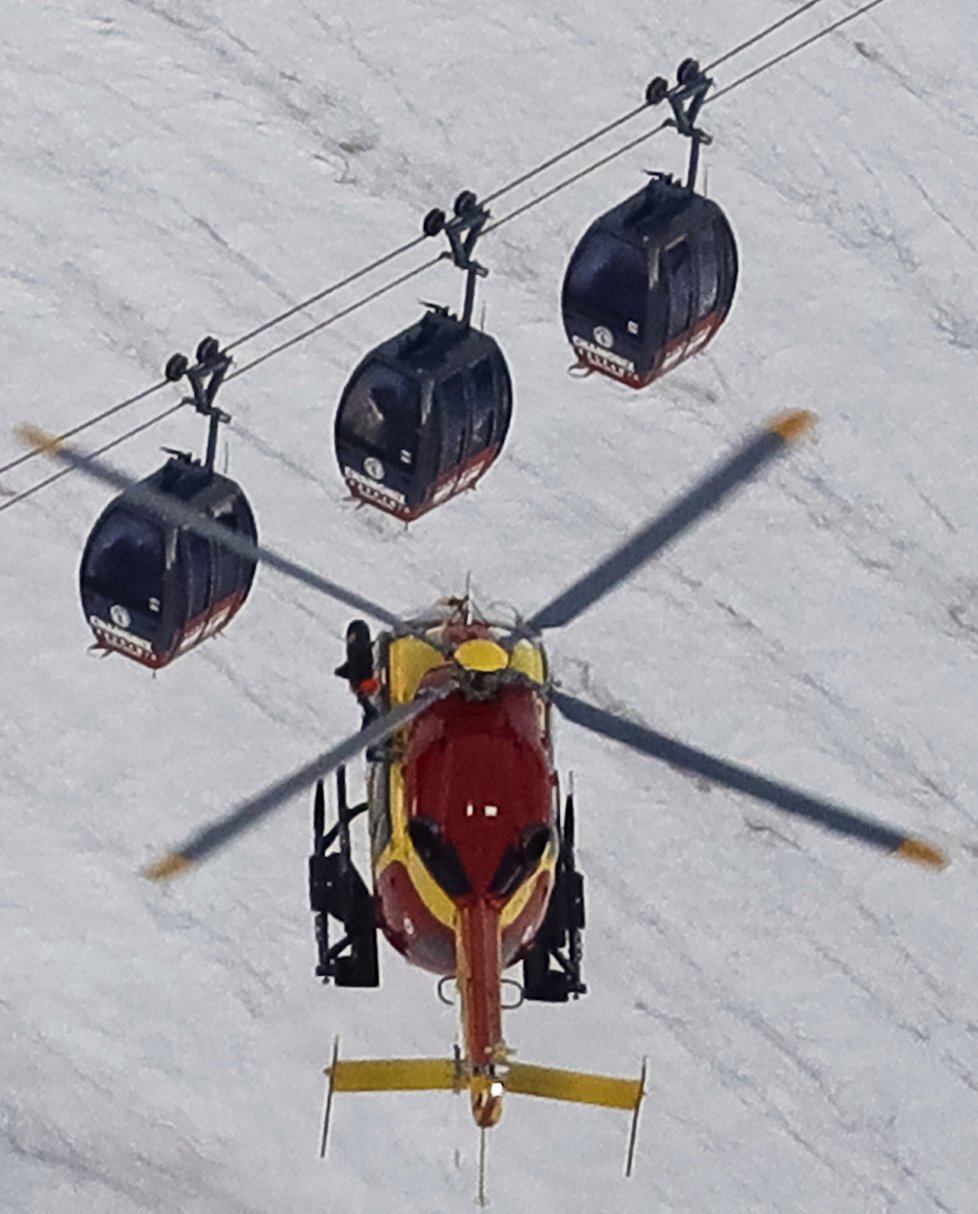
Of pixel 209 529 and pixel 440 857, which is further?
pixel 209 529

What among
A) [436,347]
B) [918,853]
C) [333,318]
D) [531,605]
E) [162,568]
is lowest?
[531,605]

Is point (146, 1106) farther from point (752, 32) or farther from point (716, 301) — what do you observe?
point (752, 32)

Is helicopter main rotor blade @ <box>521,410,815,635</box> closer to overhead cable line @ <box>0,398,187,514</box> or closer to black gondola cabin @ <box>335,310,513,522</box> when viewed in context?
black gondola cabin @ <box>335,310,513,522</box>

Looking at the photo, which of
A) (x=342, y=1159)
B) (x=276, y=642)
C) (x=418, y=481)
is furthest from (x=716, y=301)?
(x=342, y=1159)

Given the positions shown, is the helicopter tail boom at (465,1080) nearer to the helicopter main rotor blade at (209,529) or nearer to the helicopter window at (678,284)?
the helicopter main rotor blade at (209,529)

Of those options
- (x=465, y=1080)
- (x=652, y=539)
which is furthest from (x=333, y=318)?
(x=465, y=1080)

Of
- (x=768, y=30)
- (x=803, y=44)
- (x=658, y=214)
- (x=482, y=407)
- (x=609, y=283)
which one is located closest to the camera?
(x=482, y=407)

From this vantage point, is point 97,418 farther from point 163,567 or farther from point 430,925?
point 430,925

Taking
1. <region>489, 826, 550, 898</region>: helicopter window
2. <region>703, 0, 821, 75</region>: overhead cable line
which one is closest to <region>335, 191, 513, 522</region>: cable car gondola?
<region>489, 826, 550, 898</region>: helicopter window
